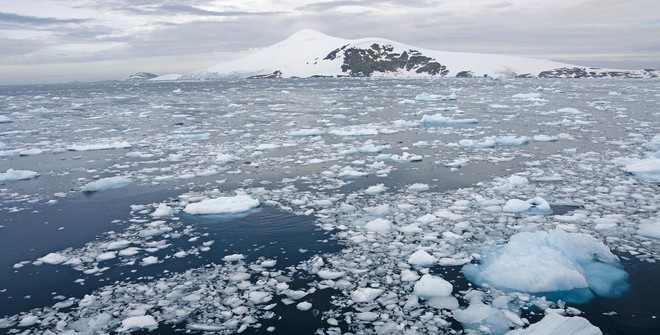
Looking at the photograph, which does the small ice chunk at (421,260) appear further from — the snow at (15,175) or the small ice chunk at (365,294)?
the snow at (15,175)

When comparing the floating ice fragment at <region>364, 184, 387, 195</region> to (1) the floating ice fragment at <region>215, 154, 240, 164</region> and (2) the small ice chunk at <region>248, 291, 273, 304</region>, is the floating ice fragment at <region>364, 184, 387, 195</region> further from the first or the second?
(1) the floating ice fragment at <region>215, 154, 240, 164</region>

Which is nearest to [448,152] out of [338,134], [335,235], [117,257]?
[338,134]

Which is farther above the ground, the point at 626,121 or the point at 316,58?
the point at 316,58

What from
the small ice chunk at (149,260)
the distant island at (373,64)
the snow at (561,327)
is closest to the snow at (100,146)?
the small ice chunk at (149,260)

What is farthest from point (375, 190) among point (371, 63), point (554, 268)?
point (371, 63)

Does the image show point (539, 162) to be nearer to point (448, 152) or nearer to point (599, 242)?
point (448, 152)

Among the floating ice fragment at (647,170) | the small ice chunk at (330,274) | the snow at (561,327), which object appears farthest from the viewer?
the floating ice fragment at (647,170)

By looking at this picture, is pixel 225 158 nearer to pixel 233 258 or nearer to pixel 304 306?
pixel 233 258

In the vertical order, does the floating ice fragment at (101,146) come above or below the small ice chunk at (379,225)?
above
